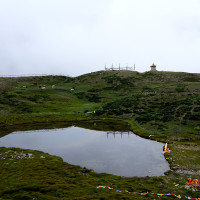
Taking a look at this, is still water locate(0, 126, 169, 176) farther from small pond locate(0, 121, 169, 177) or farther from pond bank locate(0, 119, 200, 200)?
pond bank locate(0, 119, 200, 200)

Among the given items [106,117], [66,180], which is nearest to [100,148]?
[66,180]

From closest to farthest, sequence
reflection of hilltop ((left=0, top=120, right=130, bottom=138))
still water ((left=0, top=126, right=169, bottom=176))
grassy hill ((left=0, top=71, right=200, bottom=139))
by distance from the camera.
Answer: still water ((left=0, top=126, right=169, bottom=176)) → reflection of hilltop ((left=0, top=120, right=130, bottom=138)) → grassy hill ((left=0, top=71, right=200, bottom=139))

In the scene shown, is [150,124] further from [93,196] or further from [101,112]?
[93,196]

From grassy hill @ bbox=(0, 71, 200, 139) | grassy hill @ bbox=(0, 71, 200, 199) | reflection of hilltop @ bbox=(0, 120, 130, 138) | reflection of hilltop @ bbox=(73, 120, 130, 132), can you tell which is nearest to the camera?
grassy hill @ bbox=(0, 71, 200, 199)

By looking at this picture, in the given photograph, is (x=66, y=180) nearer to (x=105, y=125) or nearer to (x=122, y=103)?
(x=105, y=125)

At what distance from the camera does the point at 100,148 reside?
37.5 metres

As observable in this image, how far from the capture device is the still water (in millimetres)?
28875

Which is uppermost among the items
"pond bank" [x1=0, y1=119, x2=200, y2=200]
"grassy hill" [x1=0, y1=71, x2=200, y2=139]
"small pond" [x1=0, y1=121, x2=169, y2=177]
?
"grassy hill" [x1=0, y1=71, x2=200, y2=139]

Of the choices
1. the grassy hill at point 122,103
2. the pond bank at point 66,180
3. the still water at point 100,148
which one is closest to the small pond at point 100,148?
the still water at point 100,148

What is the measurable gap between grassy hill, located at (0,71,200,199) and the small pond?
2556mm

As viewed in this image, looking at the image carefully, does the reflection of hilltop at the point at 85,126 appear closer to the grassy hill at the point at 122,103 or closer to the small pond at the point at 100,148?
the small pond at the point at 100,148

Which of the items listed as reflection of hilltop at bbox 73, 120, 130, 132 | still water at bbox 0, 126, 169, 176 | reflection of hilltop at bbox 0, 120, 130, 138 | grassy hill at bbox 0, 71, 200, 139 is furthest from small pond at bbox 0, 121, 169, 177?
grassy hill at bbox 0, 71, 200, 139

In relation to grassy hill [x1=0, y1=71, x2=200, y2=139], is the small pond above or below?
below

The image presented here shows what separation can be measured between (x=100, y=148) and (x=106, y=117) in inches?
1213
